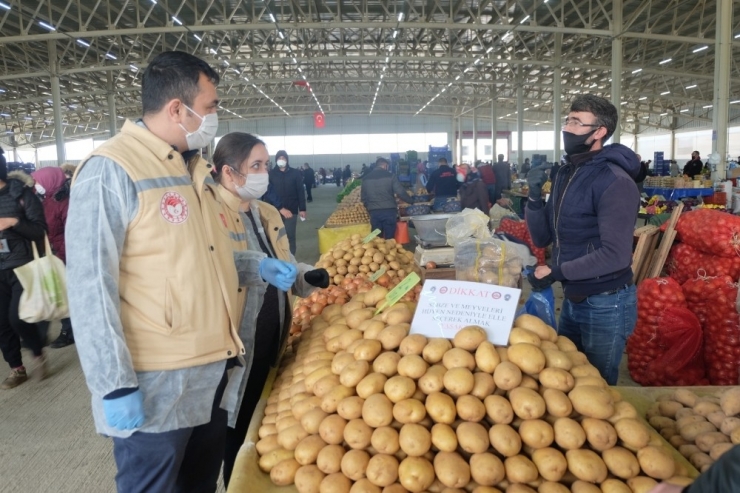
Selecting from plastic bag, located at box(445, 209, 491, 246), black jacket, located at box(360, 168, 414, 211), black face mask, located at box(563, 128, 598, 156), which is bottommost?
plastic bag, located at box(445, 209, 491, 246)

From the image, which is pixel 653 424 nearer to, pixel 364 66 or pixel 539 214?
pixel 539 214

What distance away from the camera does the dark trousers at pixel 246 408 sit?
97.7 inches

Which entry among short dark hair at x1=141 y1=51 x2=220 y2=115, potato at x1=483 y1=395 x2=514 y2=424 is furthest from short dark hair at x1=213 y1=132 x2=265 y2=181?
potato at x1=483 y1=395 x2=514 y2=424

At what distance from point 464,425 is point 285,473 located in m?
0.59

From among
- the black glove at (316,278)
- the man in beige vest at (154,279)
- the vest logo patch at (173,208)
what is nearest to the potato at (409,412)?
the man in beige vest at (154,279)

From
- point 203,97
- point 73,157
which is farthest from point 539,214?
point 73,157

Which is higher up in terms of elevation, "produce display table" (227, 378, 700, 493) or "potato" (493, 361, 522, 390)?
"potato" (493, 361, 522, 390)

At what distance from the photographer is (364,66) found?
2912cm

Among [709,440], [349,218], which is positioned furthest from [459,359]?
[349,218]

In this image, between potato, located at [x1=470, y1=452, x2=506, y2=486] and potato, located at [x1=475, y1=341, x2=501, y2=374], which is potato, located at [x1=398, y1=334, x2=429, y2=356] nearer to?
potato, located at [x1=475, y1=341, x2=501, y2=374]

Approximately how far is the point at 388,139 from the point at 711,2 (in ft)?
91.8

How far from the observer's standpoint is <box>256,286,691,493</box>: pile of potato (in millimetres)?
1422

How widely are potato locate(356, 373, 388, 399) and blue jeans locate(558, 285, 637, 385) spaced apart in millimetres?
1143

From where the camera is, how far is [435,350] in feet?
5.65
